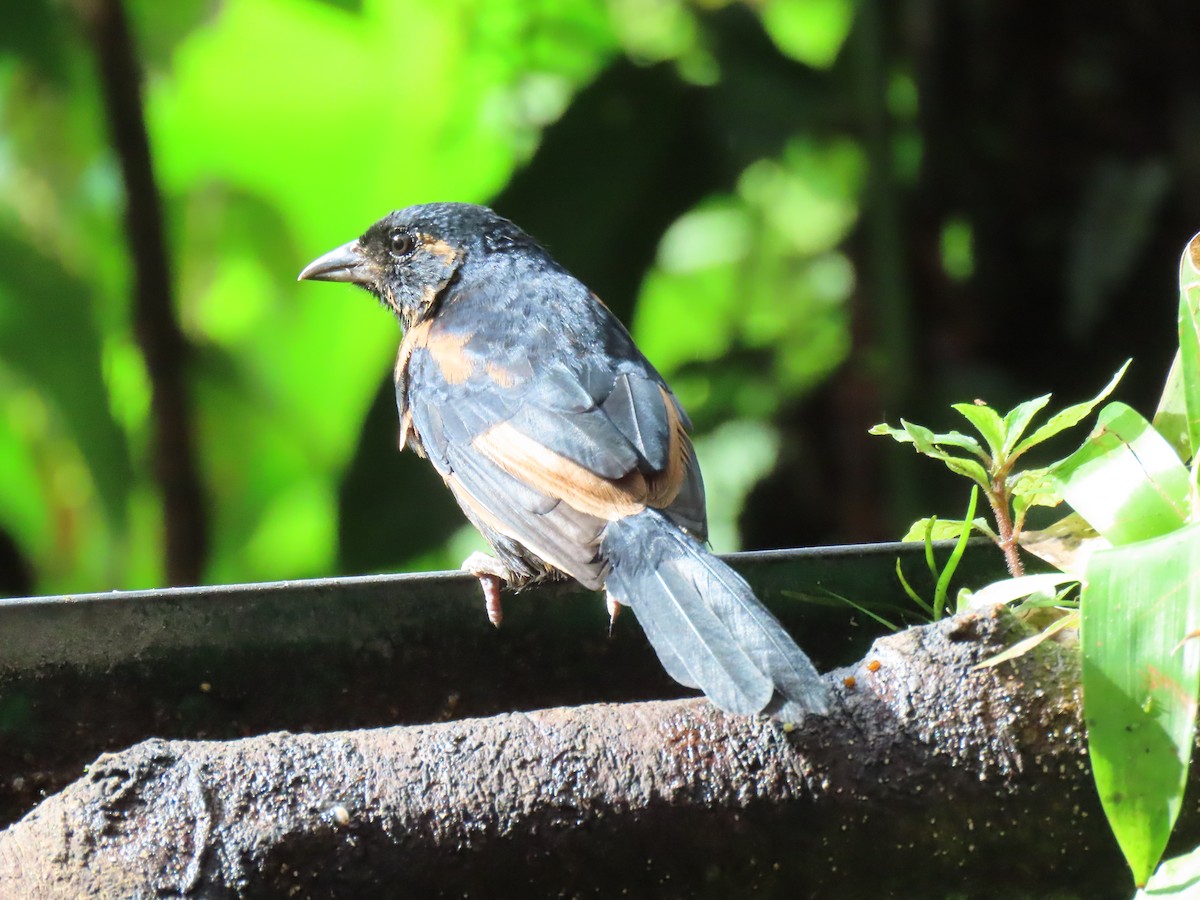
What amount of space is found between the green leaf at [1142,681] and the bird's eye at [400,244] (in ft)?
9.09

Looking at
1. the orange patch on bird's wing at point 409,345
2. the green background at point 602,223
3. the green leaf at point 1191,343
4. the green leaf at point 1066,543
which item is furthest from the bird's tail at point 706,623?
the green background at point 602,223

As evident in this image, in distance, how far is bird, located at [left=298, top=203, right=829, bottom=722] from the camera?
5.96 ft

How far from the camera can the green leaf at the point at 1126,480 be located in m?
1.54

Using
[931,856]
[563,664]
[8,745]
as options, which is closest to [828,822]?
[931,856]

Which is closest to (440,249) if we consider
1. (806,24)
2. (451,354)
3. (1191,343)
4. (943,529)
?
(451,354)

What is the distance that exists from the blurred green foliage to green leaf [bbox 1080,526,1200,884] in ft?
11.8

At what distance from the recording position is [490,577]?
2525 millimetres

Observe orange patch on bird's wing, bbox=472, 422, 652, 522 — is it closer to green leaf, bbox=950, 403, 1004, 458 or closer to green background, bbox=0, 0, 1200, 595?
green leaf, bbox=950, 403, 1004, 458

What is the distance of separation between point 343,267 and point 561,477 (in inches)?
62.7

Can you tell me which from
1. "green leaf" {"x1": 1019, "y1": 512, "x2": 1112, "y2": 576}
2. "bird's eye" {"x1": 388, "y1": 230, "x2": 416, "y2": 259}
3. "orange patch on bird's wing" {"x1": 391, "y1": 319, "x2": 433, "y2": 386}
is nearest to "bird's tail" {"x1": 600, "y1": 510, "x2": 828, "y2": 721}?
"green leaf" {"x1": 1019, "y1": 512, "x2": 1112, "y2": 576}

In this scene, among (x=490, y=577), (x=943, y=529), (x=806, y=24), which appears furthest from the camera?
(x=806, y=24)

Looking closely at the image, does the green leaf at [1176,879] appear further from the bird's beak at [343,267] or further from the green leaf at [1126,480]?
the bird's beak at [343,267]

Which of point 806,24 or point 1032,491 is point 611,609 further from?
point 806,24

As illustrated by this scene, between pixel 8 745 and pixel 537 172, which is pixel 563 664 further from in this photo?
pixel 537 172
